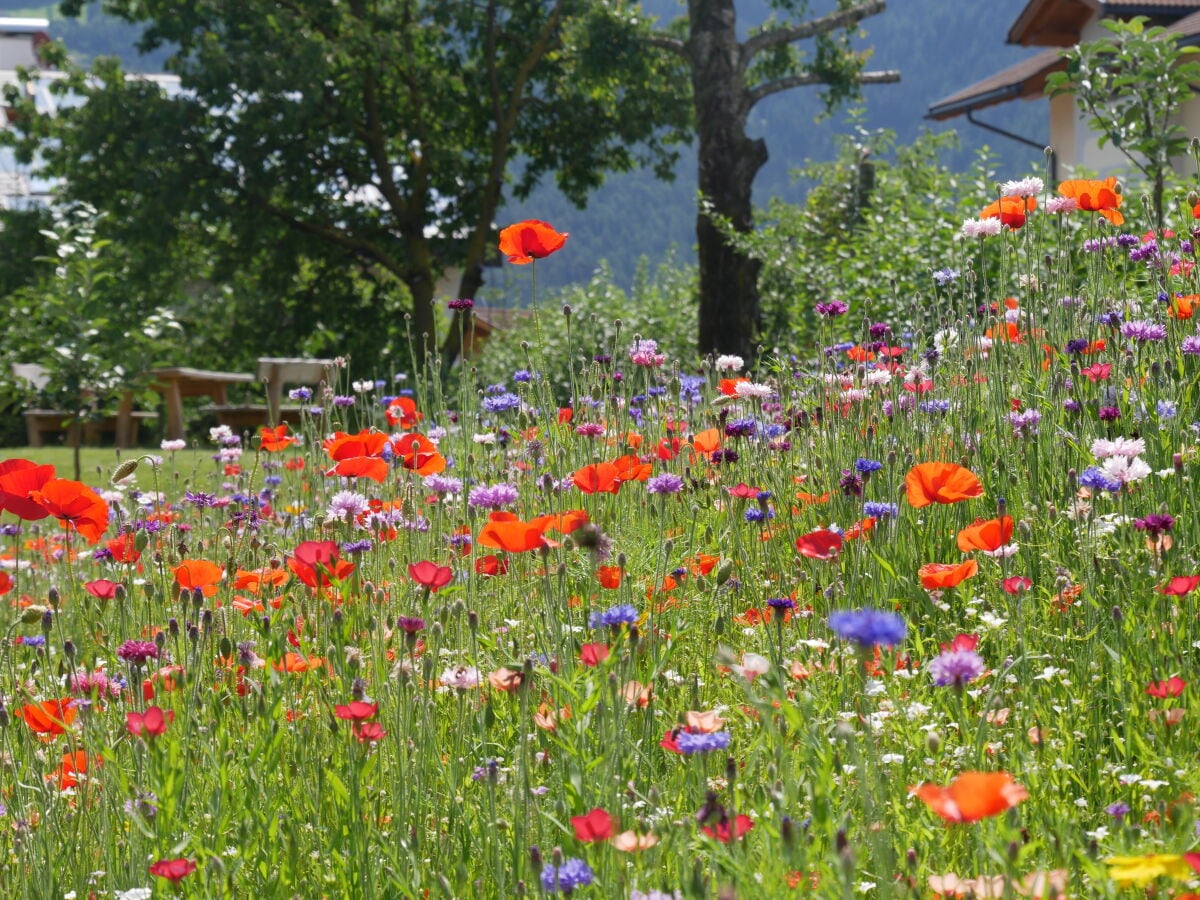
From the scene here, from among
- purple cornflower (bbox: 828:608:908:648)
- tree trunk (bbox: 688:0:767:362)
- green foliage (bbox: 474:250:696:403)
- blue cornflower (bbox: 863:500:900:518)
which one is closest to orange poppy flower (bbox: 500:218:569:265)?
blue cornflower (bbox: 863:500:900:518)

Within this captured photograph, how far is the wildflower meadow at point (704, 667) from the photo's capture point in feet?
6.01

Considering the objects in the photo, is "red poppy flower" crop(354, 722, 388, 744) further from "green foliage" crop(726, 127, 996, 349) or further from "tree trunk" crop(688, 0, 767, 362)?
"tree trunk" crop(688, 0, 767, 362)

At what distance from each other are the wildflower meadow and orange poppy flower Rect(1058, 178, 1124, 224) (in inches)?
0.5

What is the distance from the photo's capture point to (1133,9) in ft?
62.3

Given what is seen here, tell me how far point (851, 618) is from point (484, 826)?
3.27 ft

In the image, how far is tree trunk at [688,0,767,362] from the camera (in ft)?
43.8

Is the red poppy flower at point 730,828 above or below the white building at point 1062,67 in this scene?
below

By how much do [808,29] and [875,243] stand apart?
749cm

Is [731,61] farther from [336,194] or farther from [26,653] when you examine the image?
[26,653]

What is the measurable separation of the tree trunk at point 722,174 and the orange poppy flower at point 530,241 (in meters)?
9.94

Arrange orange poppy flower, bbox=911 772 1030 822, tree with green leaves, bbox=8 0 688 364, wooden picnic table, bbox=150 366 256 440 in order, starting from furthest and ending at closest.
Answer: tree with green leaves, bbox=8 0 688 364 < wooden picnic table, bbox=150 366 256 440 < orange poppy flower, bbox=911 772 1030 822

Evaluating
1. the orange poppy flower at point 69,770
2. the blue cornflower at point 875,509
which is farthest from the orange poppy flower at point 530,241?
the orange poppy flower at point 69,770

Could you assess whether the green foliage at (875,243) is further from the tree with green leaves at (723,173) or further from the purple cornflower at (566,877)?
the purple cornflower at (566,877)

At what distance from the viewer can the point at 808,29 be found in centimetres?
1579
